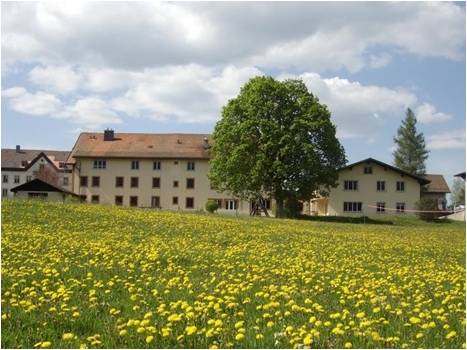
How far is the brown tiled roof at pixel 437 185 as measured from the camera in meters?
96.6

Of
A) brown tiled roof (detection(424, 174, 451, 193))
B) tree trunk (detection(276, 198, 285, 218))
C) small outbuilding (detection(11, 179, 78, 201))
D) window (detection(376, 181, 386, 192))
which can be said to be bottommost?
tree trunk (detection(276, 198, 285, 218))

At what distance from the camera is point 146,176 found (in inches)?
3022

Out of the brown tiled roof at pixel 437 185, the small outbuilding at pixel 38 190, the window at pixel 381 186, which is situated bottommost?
the small outbuilding at pixel 38 190

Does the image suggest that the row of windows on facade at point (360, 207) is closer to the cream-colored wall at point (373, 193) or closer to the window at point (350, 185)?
the cream-colored wall at point (373, 193)

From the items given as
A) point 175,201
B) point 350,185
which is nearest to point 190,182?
point 175,201

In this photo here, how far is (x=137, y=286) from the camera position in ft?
30.8

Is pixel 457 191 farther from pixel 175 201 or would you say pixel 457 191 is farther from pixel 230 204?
pixel 175 201

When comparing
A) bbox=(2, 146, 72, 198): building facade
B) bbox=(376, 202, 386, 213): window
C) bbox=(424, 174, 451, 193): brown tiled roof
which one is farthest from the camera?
bbox=(2, 146, 72, 198): building facade

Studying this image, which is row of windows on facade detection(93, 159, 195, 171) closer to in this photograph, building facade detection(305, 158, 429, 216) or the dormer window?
building facade detection(305, 158, 429, 216)

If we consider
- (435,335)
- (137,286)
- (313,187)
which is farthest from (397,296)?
(313,187)

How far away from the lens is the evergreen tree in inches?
3605

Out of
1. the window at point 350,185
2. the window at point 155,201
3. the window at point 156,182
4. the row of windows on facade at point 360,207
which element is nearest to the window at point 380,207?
the row of windows on facade at point 360,207

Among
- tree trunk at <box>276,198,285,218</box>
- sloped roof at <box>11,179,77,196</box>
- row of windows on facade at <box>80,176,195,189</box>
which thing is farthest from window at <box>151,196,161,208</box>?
tree trunk at <box>276,198,285,218</box>

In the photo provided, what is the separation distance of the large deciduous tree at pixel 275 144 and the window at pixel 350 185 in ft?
35.7
